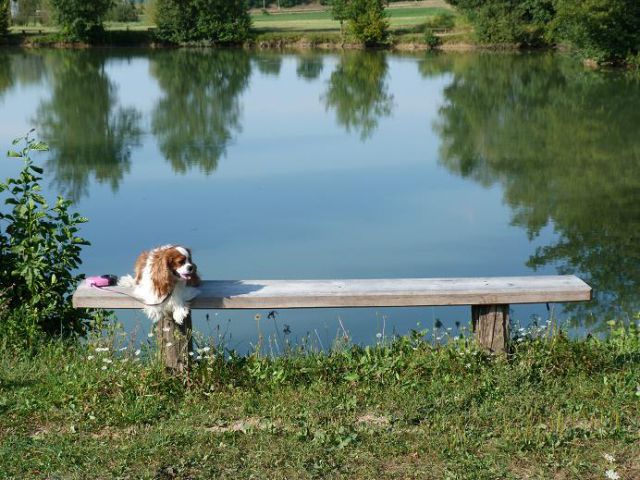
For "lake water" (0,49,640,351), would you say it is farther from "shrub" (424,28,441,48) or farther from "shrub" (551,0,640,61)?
"shrub" (424,28,441,48)

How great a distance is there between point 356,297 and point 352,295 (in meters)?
0.02

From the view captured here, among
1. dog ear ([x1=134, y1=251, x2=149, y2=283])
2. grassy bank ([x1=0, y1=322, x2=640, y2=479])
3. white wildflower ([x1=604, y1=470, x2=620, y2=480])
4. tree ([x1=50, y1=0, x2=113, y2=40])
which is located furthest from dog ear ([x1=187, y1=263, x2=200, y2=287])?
tree ([x1=50, y1=0, x2=113, y2=40])

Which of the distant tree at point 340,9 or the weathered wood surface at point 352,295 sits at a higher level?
the distant tree at point 340,9

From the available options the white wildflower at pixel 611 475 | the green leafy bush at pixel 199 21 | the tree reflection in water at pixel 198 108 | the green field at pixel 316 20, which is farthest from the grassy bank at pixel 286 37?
the white wildflower at pixel 611 475

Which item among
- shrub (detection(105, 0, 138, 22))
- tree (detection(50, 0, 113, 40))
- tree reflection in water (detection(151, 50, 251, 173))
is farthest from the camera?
shrub (detection(105, 0, 138, 22))

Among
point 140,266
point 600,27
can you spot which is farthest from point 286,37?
point 140,266

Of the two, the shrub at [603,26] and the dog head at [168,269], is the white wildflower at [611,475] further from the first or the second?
the shrub at [603,26]

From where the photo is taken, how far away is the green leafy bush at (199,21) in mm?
54594

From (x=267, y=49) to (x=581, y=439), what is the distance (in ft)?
164

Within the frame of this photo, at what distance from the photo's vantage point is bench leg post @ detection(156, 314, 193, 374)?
4828 millimetres

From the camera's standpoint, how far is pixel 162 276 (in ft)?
15.5

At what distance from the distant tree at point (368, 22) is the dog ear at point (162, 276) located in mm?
49146

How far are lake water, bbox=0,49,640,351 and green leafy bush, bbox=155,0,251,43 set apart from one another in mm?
21245

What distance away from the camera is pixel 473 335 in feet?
17.0
